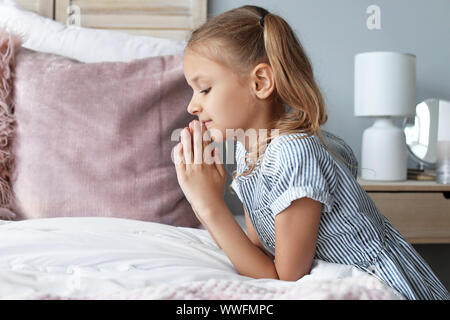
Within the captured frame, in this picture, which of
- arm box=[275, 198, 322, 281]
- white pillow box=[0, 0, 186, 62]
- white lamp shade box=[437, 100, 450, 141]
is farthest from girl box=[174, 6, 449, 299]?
white lamp shade box=[437, 100, 450, 141]

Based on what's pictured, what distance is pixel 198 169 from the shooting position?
934 millimetres

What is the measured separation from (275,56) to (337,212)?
0.33 m

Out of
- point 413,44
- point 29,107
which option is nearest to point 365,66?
point 413,44

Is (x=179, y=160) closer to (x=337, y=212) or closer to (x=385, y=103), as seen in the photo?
(x=337, y=212)

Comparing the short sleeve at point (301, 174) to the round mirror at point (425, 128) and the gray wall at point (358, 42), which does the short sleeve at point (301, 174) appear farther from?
the round mirror at point (425, 128)

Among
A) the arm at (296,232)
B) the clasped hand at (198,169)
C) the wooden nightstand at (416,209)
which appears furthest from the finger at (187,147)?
the wooden nightstand at (416,209)

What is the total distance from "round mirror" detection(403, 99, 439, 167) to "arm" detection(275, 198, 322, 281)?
4.47 feet

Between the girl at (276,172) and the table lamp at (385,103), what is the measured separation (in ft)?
2.53

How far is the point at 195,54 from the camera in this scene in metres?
0.94

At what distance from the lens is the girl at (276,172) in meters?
0.78

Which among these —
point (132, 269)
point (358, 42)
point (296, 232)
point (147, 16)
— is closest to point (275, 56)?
point (296, 232)

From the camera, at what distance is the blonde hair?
0.89m

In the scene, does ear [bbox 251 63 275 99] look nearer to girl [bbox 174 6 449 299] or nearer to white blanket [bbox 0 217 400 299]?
girl [bbox 174 6 449 299]
